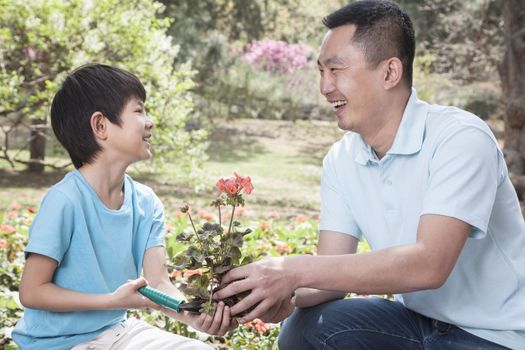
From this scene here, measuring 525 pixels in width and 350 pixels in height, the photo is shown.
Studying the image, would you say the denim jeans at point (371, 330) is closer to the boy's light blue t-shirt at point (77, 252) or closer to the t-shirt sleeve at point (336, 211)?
the t-shirt sleeve at point (336, 211)

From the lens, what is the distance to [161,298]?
6.96ft

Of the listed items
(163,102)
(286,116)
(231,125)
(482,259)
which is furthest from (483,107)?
(482,259)

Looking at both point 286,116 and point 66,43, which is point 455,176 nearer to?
point 66,43

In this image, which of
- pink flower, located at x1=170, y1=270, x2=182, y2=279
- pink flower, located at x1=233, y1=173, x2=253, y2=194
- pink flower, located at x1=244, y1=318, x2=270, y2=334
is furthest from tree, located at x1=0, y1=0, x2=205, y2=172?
pink flower, located at x1=233, y1=173, x2=253, y2=194

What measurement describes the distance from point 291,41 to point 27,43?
8902 millimetres

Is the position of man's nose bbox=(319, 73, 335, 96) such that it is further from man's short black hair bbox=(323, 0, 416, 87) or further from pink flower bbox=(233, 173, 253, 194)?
pink flower bbox=(233, 173, 253, 194)

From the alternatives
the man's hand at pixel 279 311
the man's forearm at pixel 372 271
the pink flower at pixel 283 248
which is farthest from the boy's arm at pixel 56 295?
the pink flower at pixel 283 248

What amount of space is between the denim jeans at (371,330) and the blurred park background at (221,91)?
0.70 meters

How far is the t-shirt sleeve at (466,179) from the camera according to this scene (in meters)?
2.08

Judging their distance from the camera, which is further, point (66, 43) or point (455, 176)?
point (66, 43)

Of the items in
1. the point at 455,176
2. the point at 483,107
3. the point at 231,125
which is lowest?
the point at 231,125

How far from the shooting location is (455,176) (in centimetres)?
212

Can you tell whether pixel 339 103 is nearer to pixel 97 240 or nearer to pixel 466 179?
pixel 466 179

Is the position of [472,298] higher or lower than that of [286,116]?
higher
